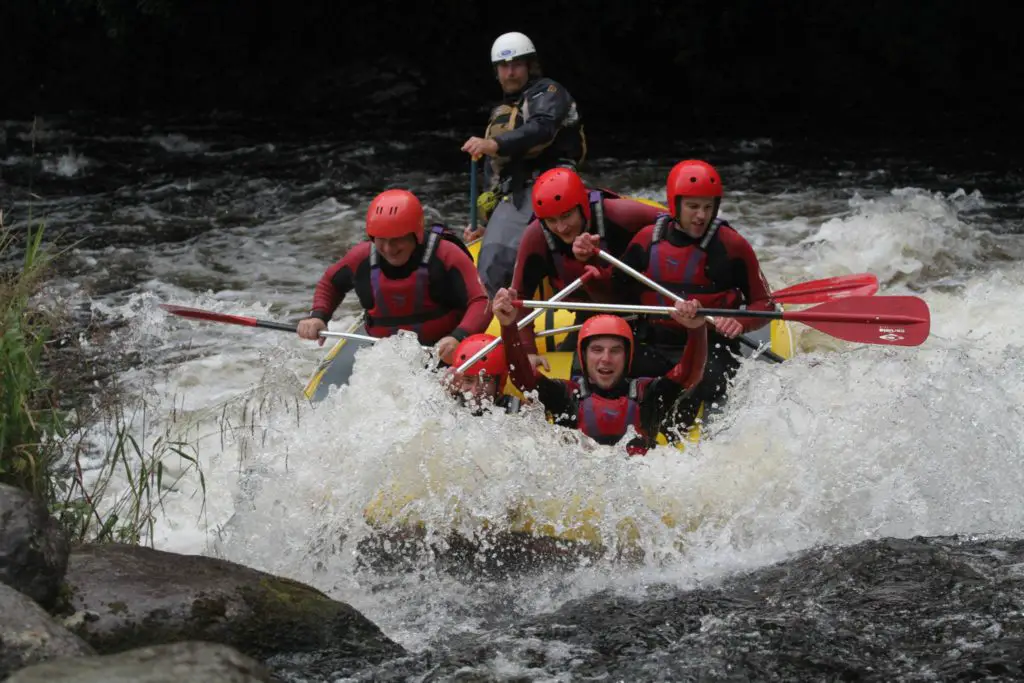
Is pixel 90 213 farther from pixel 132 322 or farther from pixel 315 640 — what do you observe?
pixel 315 640

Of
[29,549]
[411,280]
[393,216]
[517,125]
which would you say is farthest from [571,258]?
[29,549]

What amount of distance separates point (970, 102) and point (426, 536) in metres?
10.2

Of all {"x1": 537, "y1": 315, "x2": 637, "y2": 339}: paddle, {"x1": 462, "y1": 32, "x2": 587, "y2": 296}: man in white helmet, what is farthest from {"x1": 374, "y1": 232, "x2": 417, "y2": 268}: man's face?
{"x1": 462, "y1": 32, "x2": 587, "y2": 296}: man in white helmet

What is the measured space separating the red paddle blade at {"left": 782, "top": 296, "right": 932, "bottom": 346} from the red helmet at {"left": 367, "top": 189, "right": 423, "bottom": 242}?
169 cm

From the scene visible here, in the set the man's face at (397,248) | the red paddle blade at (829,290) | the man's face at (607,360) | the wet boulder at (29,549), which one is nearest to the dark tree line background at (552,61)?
the red paddle blade at (829,290)

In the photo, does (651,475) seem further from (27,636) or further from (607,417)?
(27,636)

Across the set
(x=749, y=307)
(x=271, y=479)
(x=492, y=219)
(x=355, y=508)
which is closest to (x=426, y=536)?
(x=355, y=508)

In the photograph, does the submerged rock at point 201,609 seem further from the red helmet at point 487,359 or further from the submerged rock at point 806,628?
the red helmet at point 487,359

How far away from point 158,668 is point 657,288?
10.5ft

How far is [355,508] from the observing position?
507 centimetres

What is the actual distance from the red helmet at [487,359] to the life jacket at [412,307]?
0.63m

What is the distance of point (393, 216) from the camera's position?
5.99 m

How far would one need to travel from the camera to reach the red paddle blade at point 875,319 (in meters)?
5.81

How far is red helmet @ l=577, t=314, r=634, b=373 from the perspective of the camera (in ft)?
17.7
